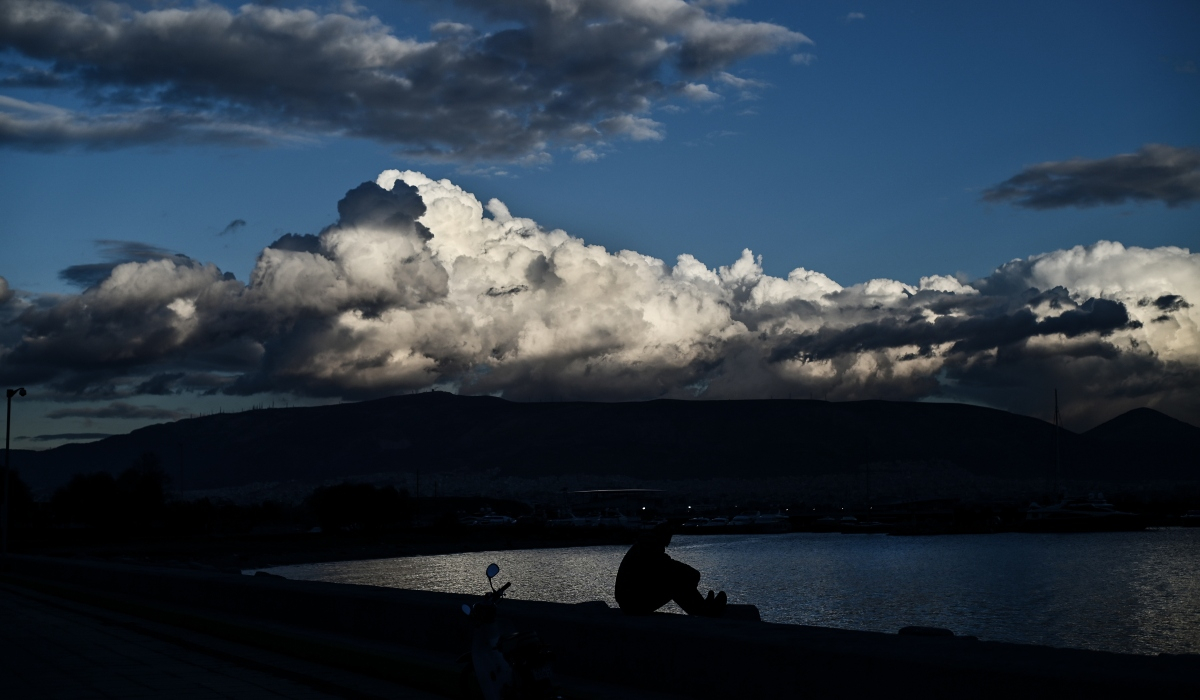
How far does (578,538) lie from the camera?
195125 millimetres

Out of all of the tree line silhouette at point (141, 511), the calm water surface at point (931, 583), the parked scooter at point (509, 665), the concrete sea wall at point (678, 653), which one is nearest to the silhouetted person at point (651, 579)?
the concrete sea wall at point (678, 653)

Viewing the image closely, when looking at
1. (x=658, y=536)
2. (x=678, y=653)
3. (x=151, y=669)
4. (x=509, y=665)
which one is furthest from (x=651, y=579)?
(x=151, y=669)

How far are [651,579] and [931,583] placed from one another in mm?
81775

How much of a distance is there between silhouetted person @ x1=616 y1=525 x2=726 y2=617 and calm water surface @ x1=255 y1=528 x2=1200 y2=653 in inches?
1653

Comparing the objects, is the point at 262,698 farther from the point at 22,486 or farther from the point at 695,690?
the point at 22,486

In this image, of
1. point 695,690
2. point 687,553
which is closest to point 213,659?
point 695,690

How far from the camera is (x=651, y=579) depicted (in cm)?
1498

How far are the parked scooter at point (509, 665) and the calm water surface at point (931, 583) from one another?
45.7 m

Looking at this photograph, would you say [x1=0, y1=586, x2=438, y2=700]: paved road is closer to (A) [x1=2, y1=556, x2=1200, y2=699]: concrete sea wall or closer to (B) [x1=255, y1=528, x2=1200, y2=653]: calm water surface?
(A) [x1=2, y1=556, x2=1200, y2=699]: concrete sea wall

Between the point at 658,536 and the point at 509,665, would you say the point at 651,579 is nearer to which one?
the point at 658,536

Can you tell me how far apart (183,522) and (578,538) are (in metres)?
63.1

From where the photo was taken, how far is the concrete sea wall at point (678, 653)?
9438 millimetres

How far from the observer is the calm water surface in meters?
60.2

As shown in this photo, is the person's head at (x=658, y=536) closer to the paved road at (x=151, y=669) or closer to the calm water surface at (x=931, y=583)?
the paved road at (x=151, y=669)
